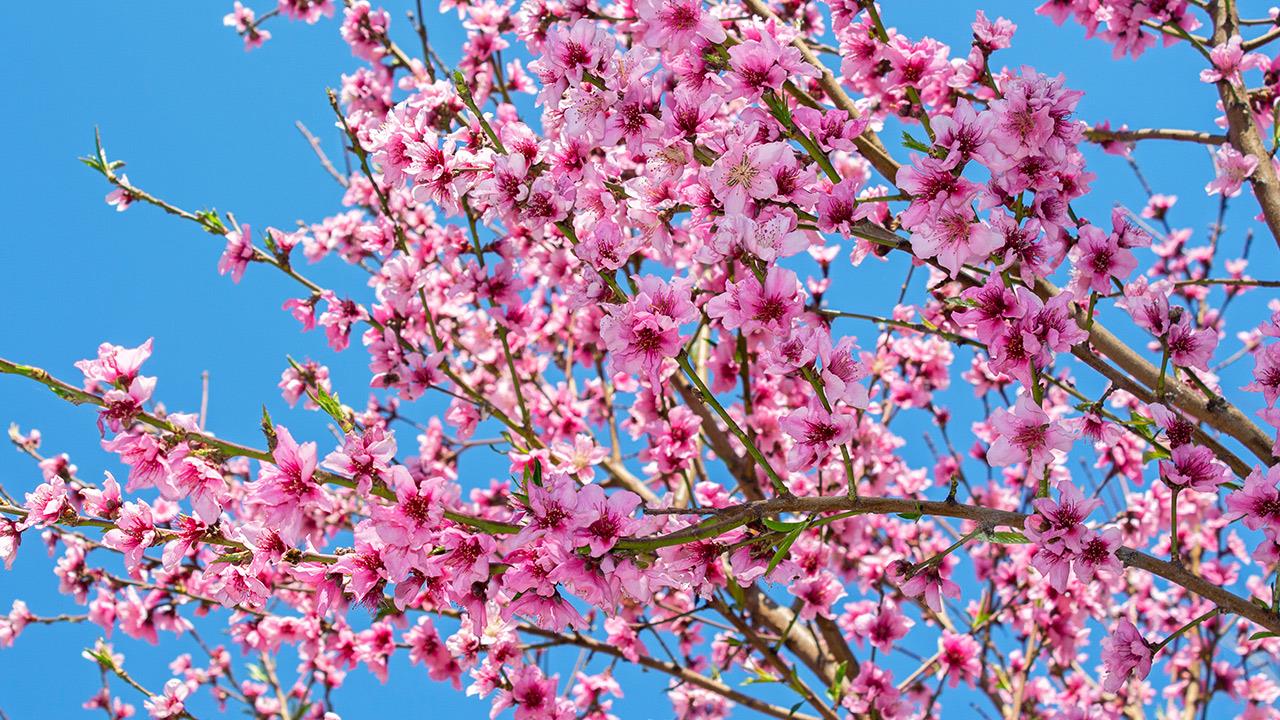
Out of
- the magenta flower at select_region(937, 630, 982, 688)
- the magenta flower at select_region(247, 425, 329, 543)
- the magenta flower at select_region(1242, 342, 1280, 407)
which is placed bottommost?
the magenta flower at select_region(247, 425, 329, 543)

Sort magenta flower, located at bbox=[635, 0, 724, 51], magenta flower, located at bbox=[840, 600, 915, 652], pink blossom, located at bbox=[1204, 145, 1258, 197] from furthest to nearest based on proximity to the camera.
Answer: magenta flower, located at bbox=[840, 600, 915, 652] < pink blossom, located at bbox=[1204, 145, 1258, 197] < magenta flower, located at bbox=[635, 0, 724, 51]

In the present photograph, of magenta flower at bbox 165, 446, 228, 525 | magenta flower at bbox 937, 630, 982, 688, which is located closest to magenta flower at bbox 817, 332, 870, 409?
magenta flower at bbox 165, 446, 228, 525

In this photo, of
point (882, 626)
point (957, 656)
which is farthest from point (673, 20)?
point (957, 656)

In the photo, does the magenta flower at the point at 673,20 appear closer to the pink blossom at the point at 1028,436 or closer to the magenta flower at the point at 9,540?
the pink blossom at the point at 1028,436

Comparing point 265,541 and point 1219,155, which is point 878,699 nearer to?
point 1219,155

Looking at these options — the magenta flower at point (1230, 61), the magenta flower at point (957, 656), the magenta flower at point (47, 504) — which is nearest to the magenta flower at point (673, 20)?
the magenta flower at point (47, 504)

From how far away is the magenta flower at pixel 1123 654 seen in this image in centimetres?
250

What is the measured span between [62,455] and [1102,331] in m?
4.37

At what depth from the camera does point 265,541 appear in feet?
7.52

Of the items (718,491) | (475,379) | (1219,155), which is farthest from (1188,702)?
(475,379)

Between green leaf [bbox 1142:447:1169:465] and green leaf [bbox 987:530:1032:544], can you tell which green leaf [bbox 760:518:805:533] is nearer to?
green leaf [bbox 987:530:1032:544]

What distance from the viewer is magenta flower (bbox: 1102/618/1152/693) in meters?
2.50

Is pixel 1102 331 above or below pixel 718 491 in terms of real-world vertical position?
above

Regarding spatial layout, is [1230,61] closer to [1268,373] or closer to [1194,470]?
[1268,373]
